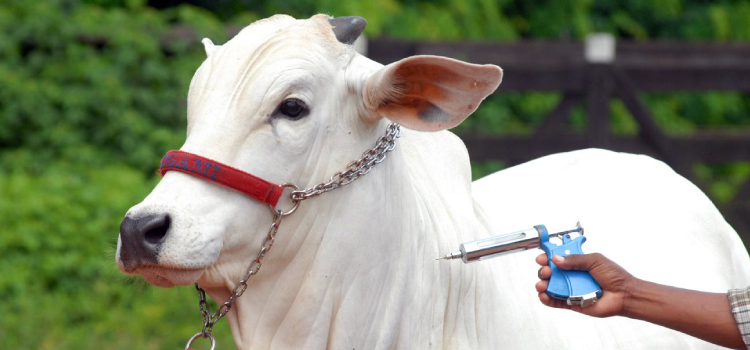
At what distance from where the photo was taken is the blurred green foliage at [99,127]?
6.39 m

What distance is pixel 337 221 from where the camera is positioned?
2564mm

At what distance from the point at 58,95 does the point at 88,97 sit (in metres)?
0.24

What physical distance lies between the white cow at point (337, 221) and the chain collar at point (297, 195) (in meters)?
0.02

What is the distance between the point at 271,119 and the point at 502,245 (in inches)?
26.4

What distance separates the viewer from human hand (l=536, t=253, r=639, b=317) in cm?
245

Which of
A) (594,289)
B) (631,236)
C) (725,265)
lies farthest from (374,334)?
(725,265)

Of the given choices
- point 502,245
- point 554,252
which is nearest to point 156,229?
point 502,245

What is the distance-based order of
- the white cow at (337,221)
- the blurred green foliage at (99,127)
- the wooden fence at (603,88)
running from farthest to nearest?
the wooden fence at (603,88) < the blurred green foliage at (99,127) < the white cow at (337,221)

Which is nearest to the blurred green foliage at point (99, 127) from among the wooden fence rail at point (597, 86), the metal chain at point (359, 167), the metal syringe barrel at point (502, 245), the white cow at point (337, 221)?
the wooden fence rail at point (597, 86)

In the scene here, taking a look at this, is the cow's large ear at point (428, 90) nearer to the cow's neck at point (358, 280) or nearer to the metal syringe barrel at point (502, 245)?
the cow's neck at point (358, 280)

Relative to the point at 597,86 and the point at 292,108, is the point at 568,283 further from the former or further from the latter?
the point at 597,86

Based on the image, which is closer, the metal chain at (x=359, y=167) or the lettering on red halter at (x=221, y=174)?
the lettering on red halter at (x=221, y=174)

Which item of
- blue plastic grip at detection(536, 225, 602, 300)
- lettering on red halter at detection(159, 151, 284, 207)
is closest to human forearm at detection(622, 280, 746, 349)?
blue plastic grip at detection(536, 225, 602, 300)

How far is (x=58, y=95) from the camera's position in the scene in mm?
7863
